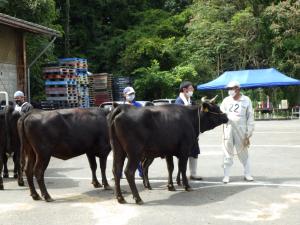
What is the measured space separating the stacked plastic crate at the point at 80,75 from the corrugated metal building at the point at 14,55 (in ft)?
12.8

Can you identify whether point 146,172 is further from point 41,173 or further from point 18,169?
point 18,169

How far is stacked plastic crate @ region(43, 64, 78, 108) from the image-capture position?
2402 centimetres

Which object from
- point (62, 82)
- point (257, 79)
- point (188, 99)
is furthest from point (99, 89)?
point (188, 99)

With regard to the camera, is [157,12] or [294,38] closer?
[294,38]

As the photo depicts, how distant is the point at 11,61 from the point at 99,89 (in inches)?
433

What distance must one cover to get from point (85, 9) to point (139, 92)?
972 cm

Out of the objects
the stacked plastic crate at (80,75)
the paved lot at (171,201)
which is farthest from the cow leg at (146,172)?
the stacked plastic crate at (80,75)

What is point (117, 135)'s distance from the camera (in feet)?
26.5

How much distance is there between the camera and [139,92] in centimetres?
3772

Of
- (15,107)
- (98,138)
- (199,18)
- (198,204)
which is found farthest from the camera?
(199,18)

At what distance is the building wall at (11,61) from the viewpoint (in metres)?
19.7

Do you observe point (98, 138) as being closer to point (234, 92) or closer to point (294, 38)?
point (234, 92)

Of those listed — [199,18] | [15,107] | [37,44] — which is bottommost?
[15,107]

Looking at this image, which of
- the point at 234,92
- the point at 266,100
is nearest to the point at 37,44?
the point at 266,100
